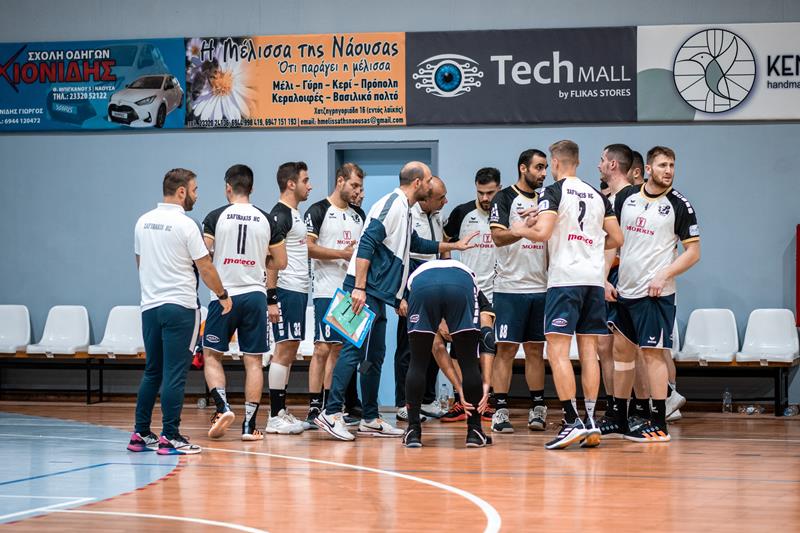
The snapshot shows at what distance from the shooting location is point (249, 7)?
11.4 meters

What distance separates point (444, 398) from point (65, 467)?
4964 millimetres

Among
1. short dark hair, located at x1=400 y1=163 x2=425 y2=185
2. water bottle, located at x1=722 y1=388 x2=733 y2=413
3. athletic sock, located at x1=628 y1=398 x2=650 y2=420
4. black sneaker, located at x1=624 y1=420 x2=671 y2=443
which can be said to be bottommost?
water bottle, located at x1=722 y1=388 x2=733 y2=413

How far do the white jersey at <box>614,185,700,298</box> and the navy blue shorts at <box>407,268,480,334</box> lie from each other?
4.36ft

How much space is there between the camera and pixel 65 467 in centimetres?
632

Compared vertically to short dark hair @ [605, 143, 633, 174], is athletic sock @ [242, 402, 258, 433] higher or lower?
lower

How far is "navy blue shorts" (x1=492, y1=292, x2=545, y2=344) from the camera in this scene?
8211 millimetres

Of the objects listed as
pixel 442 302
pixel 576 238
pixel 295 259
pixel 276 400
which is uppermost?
pixel 576 238

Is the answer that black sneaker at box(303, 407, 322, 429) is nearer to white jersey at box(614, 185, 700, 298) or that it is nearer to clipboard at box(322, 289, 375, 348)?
clipboard at box(322, 289, 375, 348)

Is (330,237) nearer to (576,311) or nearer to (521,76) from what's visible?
(576,311)

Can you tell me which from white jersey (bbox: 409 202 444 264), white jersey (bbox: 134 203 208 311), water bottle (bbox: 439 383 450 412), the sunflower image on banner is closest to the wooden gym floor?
white jersey (bbox: 134 203 208 311)

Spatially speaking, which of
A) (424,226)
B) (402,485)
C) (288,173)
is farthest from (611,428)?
(288,173)

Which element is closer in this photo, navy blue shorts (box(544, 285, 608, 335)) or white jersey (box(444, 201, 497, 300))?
navy blue shorts (box(544, 285, 608, 335))

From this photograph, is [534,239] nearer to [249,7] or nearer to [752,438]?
[752,438]

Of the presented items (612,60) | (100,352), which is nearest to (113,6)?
(100,352)
